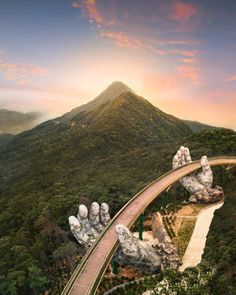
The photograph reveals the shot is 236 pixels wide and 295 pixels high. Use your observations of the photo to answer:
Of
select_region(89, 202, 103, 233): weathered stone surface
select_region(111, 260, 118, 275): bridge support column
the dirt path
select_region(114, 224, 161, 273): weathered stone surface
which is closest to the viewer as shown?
select_region(114, 224, 161, 273): weathered stone surface

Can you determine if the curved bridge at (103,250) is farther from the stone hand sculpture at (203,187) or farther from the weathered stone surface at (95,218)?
the weathered stone surface at (95,218)

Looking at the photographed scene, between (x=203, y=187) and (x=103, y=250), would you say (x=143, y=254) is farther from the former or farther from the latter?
(x=203, y=187)

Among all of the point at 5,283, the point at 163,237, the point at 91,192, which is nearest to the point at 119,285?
the point at 163,237

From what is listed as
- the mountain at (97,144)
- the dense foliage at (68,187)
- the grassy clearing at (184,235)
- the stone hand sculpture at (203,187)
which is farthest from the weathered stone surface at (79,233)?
the mountain at (97,144)

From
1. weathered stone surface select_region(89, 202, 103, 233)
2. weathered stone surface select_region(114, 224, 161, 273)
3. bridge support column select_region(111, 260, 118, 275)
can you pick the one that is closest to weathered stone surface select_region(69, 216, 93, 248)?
weathered stone surface select_region(89, 202, 103, 233)

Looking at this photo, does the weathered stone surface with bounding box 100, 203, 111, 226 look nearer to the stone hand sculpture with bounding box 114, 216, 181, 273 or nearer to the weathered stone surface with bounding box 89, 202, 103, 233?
the weathered stone surface with bounding box 89, 202, 103, 233

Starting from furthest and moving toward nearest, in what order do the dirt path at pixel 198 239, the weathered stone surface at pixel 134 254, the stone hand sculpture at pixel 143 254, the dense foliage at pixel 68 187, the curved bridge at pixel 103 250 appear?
the dense foliage at pixel 68 187
the dirt path at pixel 198 239
the stone hand sculpture at pixel 143 254
the weathered stone surface at pixel 134 254
the curved bridge at pixel 103 250
